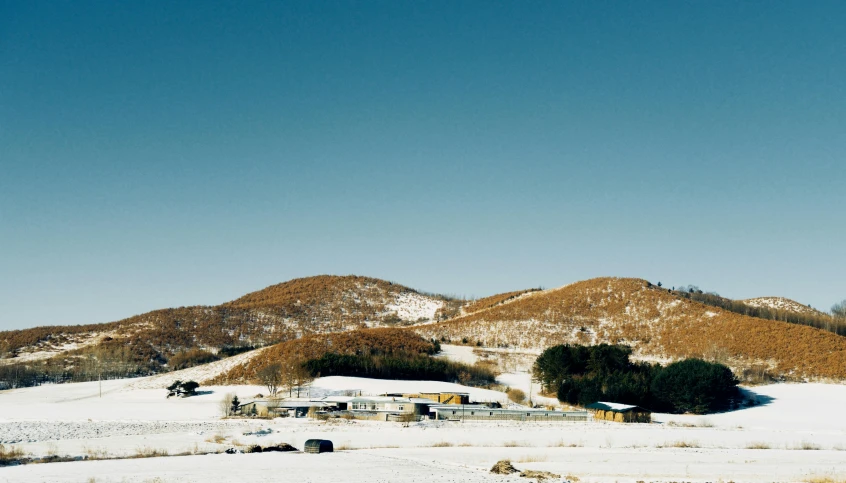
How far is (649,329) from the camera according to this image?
100062 mm

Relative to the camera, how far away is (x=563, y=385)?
65875 mm

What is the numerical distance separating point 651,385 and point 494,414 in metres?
18.4

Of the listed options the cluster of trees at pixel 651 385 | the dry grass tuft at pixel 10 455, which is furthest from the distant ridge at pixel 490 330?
the dry grass tuft at pixel 10 455

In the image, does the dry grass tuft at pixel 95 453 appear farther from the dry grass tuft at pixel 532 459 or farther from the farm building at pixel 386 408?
the farm building at pixel 386 408

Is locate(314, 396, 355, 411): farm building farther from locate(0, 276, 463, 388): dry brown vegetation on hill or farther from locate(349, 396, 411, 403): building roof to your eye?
locate(0, 276, 463, 388): dry brown vegetation on hill

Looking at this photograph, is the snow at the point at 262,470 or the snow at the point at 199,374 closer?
the snow at the point at 262,470

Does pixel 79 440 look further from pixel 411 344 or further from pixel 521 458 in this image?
pixel 411 344

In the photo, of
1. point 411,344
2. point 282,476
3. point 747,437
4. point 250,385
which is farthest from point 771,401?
point 282,476

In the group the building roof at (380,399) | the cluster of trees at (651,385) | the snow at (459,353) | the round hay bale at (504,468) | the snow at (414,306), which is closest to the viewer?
the round hay bale at (504,468)

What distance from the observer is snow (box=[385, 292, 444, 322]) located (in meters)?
140

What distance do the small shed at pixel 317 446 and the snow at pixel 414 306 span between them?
10312 cm

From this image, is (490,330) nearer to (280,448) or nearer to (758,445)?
(758,445)

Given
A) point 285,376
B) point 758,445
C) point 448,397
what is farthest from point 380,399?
point 758,445

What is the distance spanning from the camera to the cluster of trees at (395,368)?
243 ft
